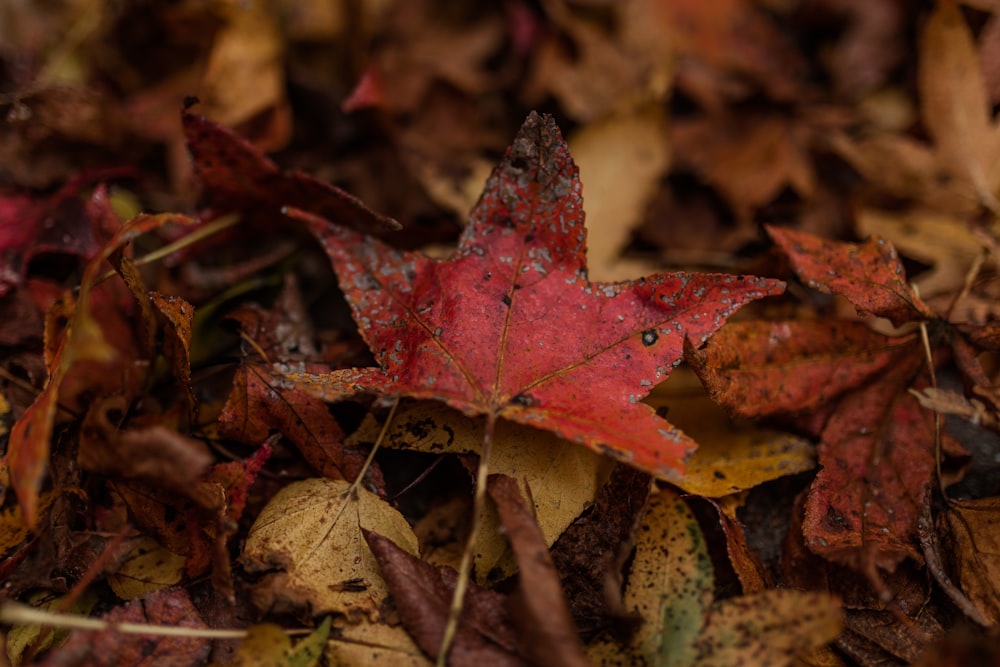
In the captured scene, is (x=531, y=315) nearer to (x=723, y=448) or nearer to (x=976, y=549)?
(x=723, y=448)

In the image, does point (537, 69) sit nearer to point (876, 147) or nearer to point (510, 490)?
point (876, 147)

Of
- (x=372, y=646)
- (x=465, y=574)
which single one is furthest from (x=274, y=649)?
(x=465, y=574)

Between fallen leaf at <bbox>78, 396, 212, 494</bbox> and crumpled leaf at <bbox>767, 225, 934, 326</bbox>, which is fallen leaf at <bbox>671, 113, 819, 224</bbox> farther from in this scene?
fallen leaf at <bbox>78, 396, 212, 494</bbox>

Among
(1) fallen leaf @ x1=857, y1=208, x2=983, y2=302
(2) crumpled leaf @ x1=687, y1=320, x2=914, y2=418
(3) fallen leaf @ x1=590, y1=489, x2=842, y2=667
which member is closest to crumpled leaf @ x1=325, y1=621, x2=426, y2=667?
(3) fallen leaf @ x1=590, y1=489, x2=842, y2=667

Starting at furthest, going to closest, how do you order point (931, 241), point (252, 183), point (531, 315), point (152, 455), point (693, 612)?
point (931, 241)
point (252, 183)
point (531, 315)
point (693, 612)
point (152, 455)

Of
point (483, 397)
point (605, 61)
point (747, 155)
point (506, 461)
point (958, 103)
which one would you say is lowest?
point (506, 461)

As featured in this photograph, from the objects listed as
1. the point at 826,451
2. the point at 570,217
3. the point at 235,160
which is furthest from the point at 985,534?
the point at 235,160
